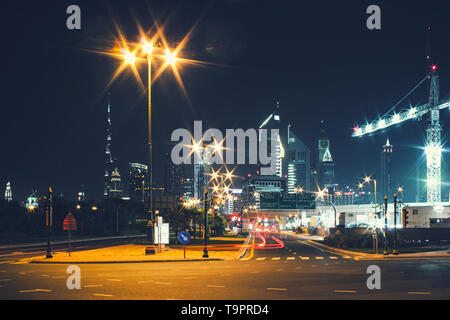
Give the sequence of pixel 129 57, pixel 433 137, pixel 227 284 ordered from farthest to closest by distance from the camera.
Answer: pixel 433 137 → pixel 129 57 → pixel 227 284

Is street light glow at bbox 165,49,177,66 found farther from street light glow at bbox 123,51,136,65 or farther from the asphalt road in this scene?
the asphalt road

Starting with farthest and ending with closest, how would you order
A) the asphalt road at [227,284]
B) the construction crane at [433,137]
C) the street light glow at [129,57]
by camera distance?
1. the construction crane at [433,137]
2. the street light glow at [129,57]
3. the asphalt road at [227,284]

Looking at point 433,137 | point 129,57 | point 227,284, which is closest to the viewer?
point 227,284

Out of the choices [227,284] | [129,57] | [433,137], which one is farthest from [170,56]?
[433,137]

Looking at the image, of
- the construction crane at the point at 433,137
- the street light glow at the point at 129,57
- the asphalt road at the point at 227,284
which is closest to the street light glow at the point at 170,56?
the street light glow at the point at 129,57

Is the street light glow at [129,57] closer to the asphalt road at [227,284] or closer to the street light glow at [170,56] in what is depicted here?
the street light glow at [170,56]

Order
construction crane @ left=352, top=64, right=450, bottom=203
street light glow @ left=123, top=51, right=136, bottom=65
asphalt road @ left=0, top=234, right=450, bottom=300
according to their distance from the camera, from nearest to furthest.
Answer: asphalt road @ left=0, top=234, right=450, bottom=300 < street light glow @ left=123, top=51, right=136, bottom=65 < construction crane @ left=352, top=64, right=450, bottom=203

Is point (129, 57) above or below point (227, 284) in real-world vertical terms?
above

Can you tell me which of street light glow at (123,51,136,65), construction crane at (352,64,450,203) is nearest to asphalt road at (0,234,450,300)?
street light glow at (123,51,136,65)

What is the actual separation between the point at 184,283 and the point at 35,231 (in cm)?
7518

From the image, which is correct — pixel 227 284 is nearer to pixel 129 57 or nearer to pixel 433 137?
pixel 129 57
